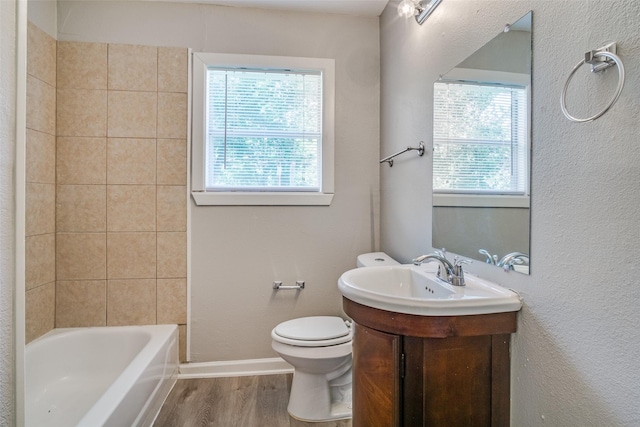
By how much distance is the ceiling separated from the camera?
6.53 feet

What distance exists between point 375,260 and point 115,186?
175 cm

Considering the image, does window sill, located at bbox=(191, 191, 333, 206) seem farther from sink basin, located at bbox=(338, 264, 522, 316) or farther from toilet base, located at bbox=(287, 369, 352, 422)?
toilet base, located at bbox=(287, 369, 352, 422)

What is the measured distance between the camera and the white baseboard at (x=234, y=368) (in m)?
2.01

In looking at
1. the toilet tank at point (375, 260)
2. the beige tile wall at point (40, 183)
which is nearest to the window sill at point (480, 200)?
the toilet tank at point (375, 260)

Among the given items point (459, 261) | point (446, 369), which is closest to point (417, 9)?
point (459, 261)

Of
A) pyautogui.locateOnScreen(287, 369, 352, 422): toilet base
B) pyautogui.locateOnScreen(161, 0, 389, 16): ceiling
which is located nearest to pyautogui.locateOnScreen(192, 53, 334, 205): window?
pyautogui.locateOnScreen(161, 0, 389, 16): ceiling

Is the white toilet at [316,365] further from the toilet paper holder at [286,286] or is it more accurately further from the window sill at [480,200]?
the window sill at [480,200]

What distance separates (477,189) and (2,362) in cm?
149

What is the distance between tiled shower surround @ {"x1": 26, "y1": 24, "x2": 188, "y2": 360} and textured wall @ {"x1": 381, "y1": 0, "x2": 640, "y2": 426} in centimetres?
184

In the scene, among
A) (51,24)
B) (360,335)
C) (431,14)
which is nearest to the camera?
(360,335)

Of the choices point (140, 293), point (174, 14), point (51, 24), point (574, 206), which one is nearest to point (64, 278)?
point (140, 293)

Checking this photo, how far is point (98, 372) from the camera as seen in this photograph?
6.12 ft

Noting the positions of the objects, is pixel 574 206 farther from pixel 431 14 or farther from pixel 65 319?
pixel 65 319

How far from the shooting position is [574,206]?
781mm
